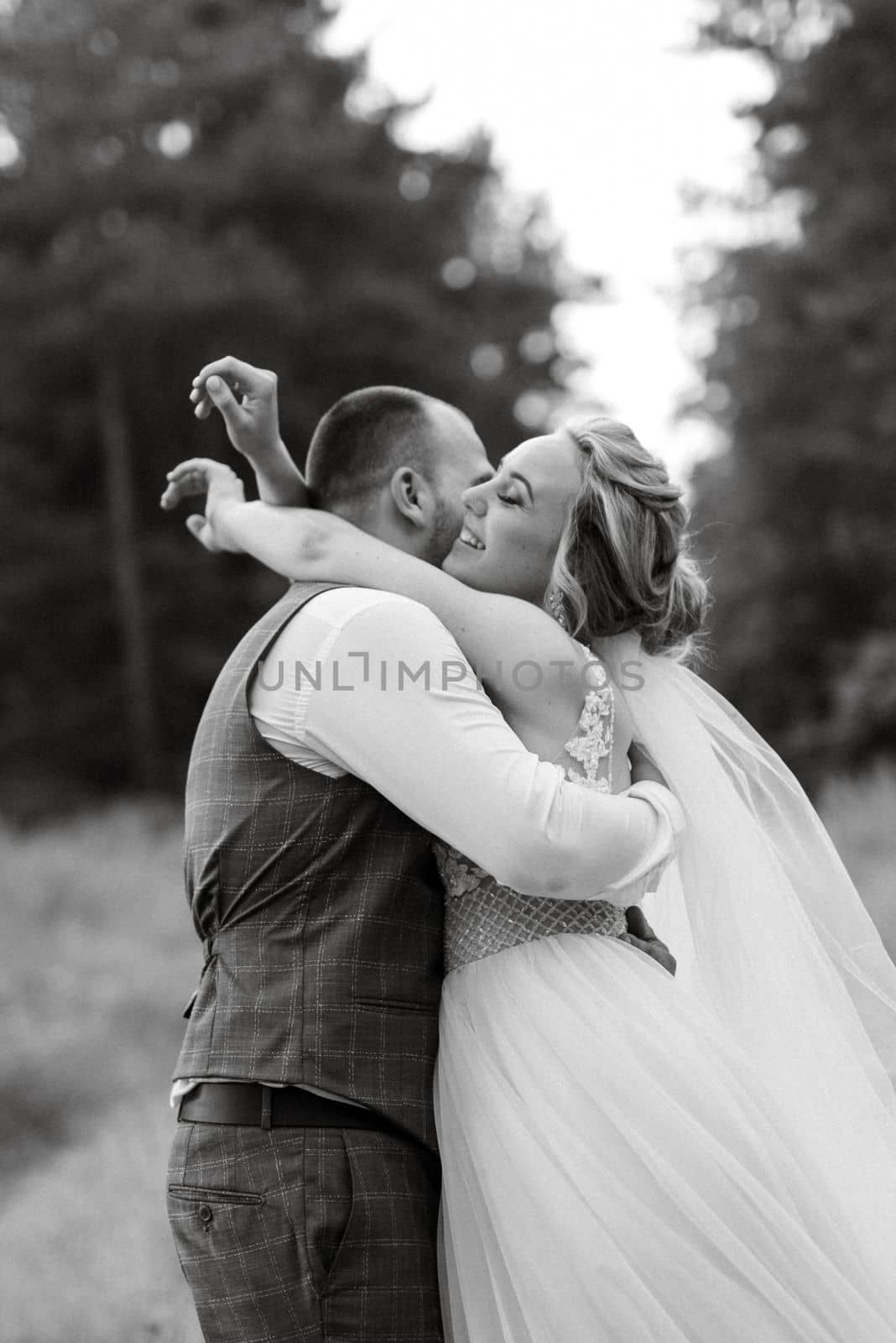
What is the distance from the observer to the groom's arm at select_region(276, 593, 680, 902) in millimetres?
2449

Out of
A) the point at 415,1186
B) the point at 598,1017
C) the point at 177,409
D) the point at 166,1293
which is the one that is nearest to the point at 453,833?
the point at 598,1017

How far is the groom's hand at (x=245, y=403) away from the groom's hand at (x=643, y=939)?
1.20m

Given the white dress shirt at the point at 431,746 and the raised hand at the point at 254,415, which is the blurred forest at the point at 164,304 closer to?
the raised hand at the point at 254,415

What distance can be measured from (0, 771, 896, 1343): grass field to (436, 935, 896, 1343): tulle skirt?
238 cm

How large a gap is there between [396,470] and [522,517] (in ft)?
1.05

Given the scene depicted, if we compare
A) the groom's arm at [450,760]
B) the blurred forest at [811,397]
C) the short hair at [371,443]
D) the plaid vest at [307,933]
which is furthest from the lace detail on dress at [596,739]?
the blurred forest at [811,397]

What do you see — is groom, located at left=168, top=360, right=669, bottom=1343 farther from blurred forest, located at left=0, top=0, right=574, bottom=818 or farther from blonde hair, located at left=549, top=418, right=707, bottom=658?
blurred forest, located at left=0, top=0, right=574, bottom=818

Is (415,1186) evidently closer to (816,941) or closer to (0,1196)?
(816,941)

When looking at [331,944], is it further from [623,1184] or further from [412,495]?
[412,495]

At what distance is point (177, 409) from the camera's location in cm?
1997

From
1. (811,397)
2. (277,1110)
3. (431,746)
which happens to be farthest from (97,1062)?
(811,397)

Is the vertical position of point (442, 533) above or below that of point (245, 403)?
below

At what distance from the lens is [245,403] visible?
3041 millimetres

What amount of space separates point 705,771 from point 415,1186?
1.03 meters
